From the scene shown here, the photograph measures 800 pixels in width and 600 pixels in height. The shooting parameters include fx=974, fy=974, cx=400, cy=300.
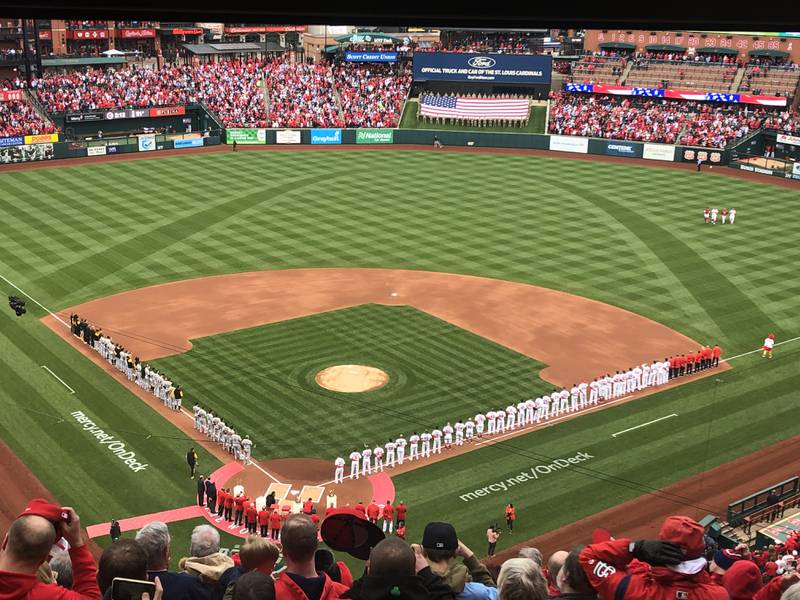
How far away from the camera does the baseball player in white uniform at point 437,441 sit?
26.2 meters

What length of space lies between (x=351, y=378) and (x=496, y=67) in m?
51.1

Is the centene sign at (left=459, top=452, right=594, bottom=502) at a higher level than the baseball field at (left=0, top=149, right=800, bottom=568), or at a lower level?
lower

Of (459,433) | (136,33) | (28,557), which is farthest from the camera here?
(136,33)

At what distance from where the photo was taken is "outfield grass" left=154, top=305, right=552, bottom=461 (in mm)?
27156

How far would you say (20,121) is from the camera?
63656mm

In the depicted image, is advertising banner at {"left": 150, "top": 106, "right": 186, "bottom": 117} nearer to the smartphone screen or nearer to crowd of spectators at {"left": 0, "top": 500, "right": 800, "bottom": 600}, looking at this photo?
crowd of spectators at {"left": 0, "top": 500, "right": 800, "bottom": 600}

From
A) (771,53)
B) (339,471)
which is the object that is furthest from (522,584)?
(771,53)

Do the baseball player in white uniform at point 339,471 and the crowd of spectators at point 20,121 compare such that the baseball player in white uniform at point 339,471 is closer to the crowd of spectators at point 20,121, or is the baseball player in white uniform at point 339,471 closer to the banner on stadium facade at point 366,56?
the crowd of spectators at point 20,121

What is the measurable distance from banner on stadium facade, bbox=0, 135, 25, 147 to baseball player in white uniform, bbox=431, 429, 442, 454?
149ft

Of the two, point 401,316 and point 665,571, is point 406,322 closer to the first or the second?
point 401,316

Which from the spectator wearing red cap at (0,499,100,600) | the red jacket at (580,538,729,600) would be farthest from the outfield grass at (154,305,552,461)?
the spectator wearing red cap at (0,499,100,600)

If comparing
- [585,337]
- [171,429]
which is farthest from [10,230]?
[585,337]

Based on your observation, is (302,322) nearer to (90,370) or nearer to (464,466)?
(90,370)

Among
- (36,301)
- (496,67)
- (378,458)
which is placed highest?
(496,67)
